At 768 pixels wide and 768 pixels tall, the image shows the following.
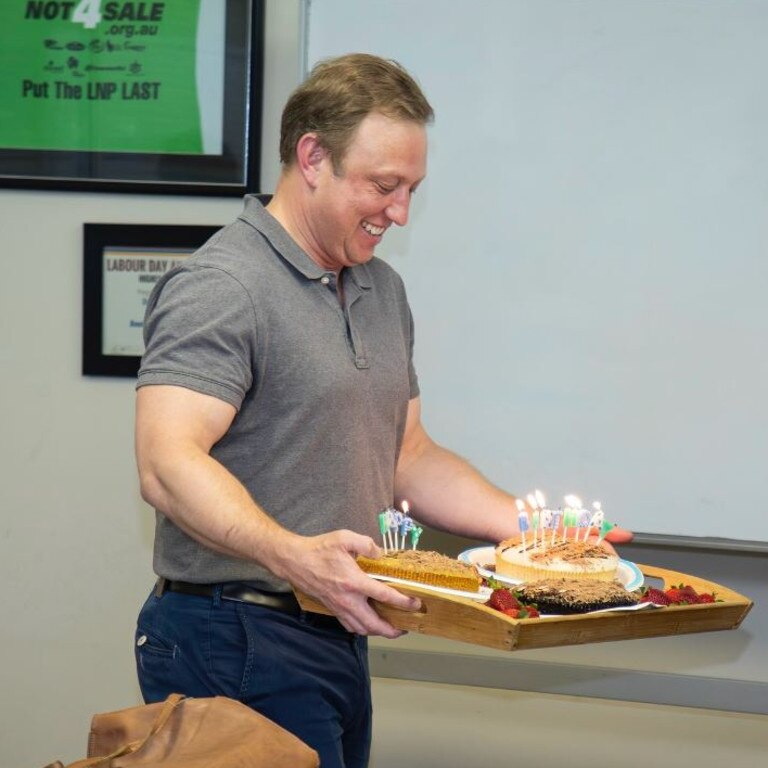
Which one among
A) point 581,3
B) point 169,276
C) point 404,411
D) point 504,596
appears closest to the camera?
point 504,596

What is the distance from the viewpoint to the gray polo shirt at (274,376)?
1450 mm

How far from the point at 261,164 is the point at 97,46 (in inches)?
17.6

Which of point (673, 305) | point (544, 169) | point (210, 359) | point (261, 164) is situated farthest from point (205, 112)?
point (210, 359)

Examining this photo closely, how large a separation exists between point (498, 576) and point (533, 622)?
0.22 metres

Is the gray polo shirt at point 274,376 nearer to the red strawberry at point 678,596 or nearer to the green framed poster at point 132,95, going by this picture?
the red strawberry at point 678,596

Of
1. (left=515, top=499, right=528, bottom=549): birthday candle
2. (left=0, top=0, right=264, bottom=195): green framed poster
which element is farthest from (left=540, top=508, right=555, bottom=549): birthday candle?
(left=0, top=0, right=264, bottom=195): green framed poster

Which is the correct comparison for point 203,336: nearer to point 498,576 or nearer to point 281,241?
point 281,241

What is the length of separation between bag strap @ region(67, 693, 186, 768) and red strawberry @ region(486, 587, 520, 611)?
1.18ft

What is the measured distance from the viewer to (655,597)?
56.4 inches

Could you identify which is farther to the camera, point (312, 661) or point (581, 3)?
point (581, 3)

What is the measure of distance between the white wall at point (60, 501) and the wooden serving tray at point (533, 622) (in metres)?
1.40

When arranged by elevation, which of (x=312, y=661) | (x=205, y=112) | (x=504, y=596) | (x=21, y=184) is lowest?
(x=312, y=661)

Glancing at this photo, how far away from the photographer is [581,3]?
92.3 inches

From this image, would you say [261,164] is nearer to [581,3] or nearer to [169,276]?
[581,3]
